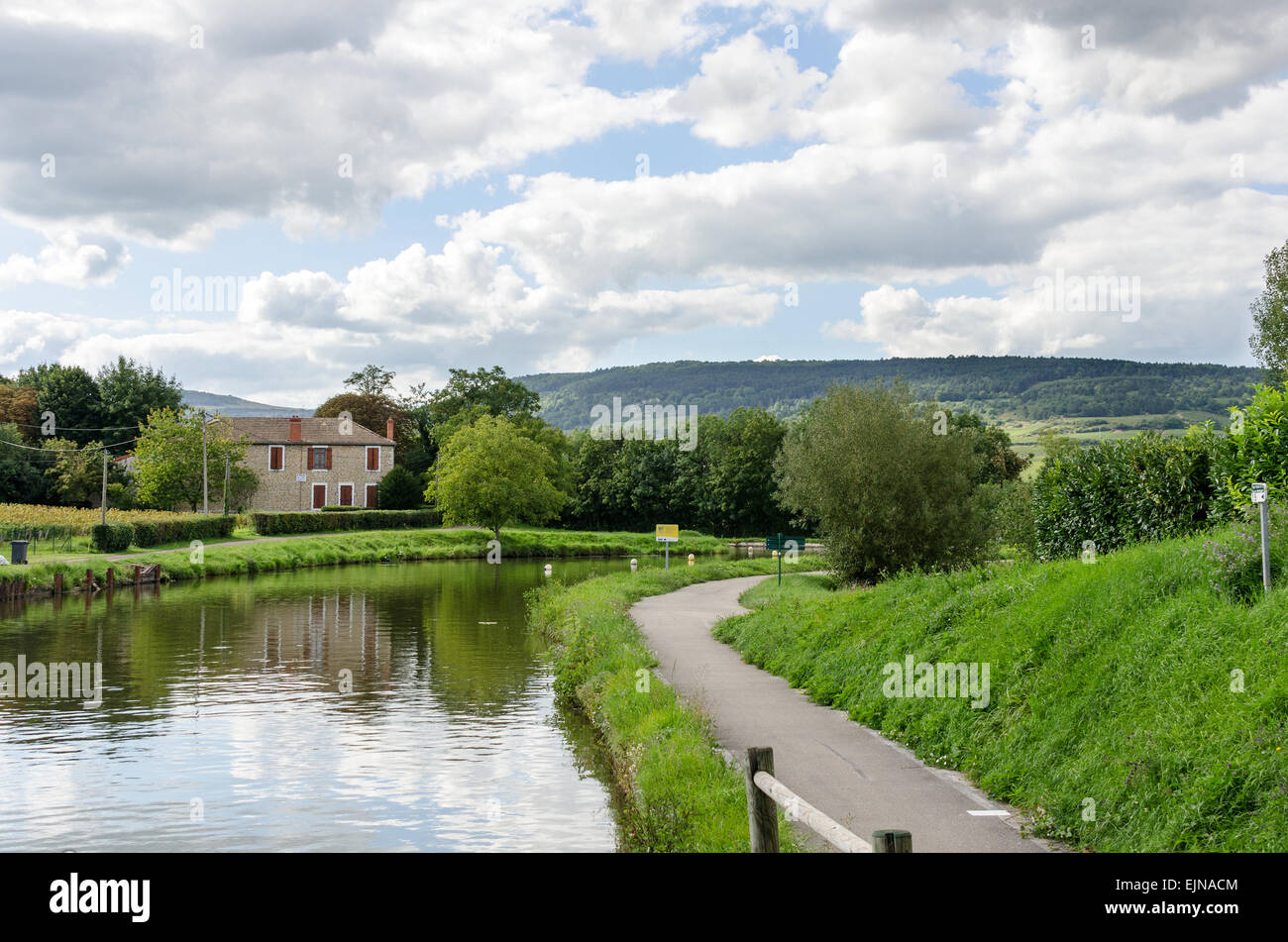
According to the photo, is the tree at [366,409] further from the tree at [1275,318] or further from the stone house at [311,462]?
the tree at [1275,318]

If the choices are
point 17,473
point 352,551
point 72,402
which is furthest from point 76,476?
point 352,551

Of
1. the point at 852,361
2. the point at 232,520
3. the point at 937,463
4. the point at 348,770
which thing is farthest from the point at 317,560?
the point at 852,361

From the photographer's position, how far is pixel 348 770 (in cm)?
1366

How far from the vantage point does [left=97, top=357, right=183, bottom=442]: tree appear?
7294cm

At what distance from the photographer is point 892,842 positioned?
15.9 feet

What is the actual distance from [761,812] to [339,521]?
5861 centimetres

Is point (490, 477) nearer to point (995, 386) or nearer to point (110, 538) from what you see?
point (110, 538)

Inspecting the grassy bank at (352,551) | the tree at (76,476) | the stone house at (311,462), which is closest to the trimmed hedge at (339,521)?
the grassy bank at (352,551)

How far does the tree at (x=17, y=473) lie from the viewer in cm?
6103

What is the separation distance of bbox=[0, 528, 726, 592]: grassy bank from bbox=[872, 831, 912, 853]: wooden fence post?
117 feet

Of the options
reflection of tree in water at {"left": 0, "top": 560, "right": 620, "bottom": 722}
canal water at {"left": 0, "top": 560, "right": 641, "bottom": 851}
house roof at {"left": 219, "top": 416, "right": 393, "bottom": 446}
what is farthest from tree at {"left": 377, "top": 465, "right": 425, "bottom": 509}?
canal water at {"left": 0, "top": 560, "right": 641, "bottom": 851}

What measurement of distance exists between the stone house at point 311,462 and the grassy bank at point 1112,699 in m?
63.8

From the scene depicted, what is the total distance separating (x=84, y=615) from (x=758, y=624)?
2054cm

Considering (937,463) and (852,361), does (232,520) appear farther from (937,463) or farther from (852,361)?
(852,361)
